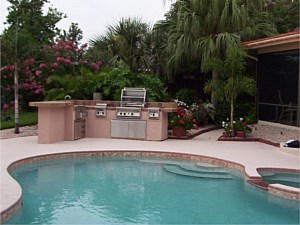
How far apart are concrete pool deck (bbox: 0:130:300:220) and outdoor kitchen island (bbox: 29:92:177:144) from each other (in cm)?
37

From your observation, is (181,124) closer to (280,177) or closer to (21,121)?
(280,177)

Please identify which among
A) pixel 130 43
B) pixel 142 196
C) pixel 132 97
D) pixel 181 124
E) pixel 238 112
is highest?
pixel 130 43

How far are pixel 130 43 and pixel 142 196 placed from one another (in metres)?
12.1

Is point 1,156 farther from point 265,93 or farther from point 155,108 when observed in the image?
point 265,93

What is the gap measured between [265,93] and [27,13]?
15.9 metres

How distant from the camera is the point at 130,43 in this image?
19.1 meters

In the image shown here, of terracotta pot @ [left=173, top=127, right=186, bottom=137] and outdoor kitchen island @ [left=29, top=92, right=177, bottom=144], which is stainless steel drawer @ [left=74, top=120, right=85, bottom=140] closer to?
outdoor kitchen island @ [left=29, top=92, right=177, bottom=144]

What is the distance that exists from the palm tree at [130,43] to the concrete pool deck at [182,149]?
573 centimetres

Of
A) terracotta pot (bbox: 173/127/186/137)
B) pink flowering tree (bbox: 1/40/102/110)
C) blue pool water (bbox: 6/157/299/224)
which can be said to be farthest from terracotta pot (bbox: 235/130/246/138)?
pink flowering tree (bbox: 1/40/102/110)

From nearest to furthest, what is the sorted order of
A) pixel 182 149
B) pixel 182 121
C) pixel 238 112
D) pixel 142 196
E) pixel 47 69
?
pixel 142 196 → pixel 182 149 → pixel 182 121 → pixel 238 112 → pixel 47 69

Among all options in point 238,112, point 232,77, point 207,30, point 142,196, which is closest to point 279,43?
point 232,77

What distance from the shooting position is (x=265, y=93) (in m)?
17.3

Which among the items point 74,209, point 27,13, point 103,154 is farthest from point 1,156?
point 27,13

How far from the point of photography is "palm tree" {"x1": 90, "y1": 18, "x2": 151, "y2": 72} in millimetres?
18859
